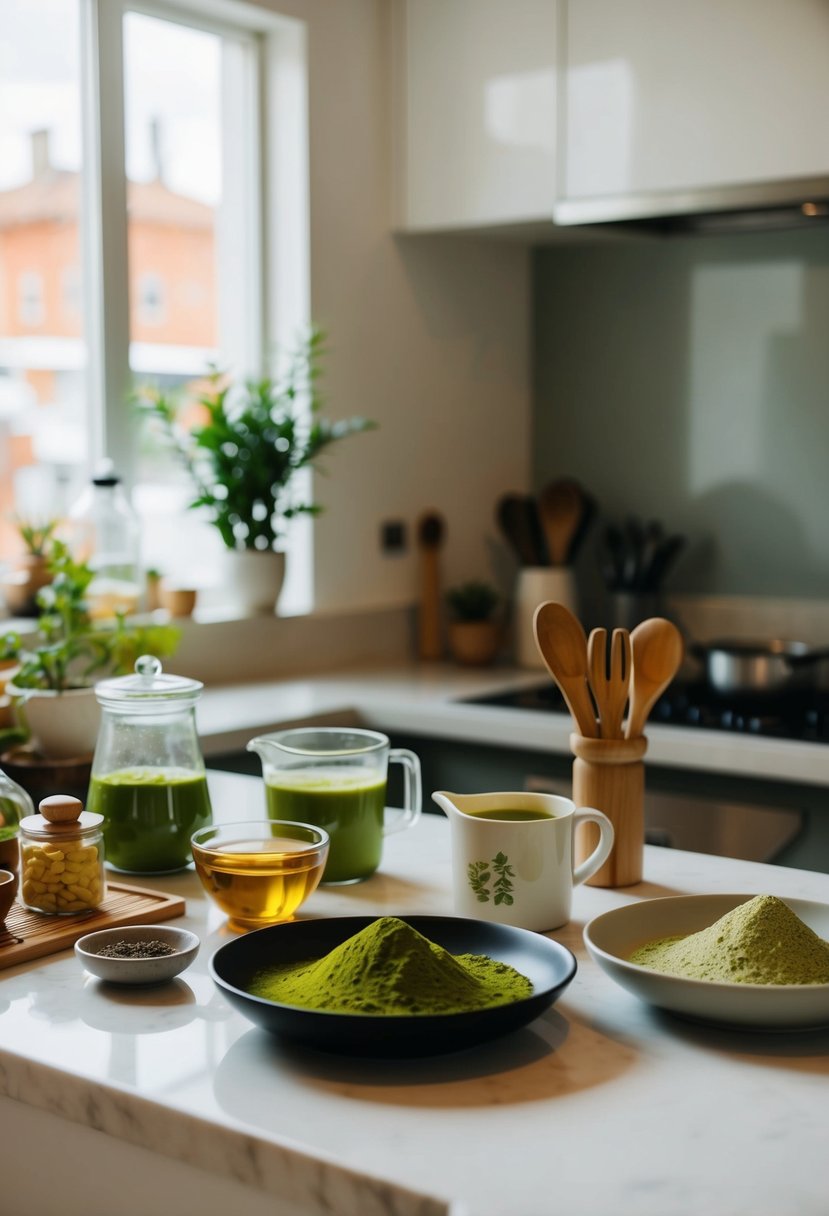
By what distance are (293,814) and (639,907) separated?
38 cm

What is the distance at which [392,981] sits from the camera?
0.93 meters

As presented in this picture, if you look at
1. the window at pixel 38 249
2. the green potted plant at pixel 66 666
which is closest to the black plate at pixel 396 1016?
the green potted plant at pixel 66 666

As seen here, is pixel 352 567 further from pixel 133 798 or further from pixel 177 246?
pixel 133 798

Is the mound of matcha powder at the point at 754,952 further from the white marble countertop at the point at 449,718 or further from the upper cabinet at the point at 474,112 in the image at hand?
the upper cabinet at the point at 474,112

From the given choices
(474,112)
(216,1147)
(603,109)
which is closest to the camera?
(216,1147)

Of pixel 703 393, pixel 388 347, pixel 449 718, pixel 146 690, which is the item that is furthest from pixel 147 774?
pixel 703 393

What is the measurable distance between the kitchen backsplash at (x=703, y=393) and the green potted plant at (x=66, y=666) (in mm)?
1597

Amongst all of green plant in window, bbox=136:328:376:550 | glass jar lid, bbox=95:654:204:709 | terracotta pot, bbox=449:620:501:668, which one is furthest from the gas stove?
glass jar lid, bbox=95:654:204:709

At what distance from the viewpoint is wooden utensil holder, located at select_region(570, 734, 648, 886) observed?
1321 millimetres

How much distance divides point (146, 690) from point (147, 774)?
0.30 ft

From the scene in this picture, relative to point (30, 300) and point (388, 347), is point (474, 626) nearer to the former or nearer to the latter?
point (388, 347)

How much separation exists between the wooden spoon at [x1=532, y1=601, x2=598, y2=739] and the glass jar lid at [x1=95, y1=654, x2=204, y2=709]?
1.10 ft

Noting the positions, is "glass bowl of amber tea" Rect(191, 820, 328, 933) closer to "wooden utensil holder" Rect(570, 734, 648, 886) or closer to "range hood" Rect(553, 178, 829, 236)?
"wooden utensil holder" Rect(570, 734, 648, 886)

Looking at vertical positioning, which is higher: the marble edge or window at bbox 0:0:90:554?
window at bbox 0:0:90:554
